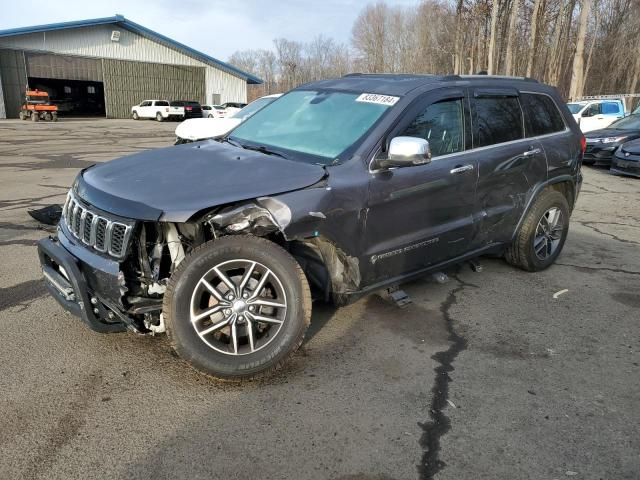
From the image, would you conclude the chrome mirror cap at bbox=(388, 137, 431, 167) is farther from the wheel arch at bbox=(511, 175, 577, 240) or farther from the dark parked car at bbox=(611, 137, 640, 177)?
the dark parked car at bbox=(611, 137, 640, 177)

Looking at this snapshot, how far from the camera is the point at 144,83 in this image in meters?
42.7

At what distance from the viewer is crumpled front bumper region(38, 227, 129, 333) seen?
2.97 meters

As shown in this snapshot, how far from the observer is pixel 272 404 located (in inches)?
115

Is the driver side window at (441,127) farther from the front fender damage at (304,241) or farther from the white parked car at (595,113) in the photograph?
the white parked car at (595,113)

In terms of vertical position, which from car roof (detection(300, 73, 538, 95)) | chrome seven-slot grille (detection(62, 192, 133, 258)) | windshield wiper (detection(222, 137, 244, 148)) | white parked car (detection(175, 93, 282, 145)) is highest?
car roof (detection(300, 73, 538, 95))

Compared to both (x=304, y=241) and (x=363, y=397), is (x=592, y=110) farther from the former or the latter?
(x=363, y=397)

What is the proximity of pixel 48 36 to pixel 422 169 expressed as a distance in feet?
135

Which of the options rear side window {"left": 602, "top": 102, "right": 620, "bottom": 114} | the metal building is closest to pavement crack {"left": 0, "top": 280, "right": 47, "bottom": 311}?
rear side window {"left": 602, "top": 102, "right": 620, "bottom": 114}

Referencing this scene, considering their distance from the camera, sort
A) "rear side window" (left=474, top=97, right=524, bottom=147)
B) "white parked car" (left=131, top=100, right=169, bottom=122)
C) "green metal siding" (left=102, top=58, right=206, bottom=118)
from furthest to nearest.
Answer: "green metal siding" (left=102, top=58, right=206, bottom=118), "white parked car" (left=131, top=100, right=169, bottom=122), "rear side window" (left=474, top=97, right=524, bottom=147)

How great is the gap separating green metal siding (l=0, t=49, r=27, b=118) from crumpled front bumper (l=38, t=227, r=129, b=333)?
4018 centimetres

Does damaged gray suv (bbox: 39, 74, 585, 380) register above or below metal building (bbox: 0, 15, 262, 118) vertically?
below

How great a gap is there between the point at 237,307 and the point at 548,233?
3.50 metres

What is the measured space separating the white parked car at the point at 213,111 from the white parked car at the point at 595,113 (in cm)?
2345

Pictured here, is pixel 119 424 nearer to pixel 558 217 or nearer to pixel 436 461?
pixel 436 461
